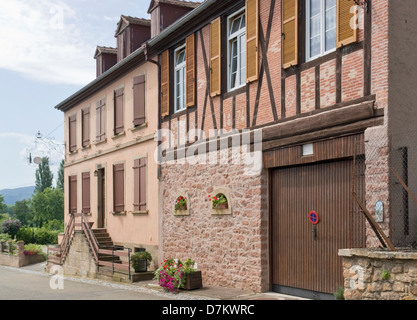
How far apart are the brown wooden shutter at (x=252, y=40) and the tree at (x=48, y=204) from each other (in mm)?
72462

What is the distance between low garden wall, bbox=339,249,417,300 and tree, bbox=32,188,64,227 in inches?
2999

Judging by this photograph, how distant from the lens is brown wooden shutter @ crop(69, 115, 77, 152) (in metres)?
23.9

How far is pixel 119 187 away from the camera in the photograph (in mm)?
19359

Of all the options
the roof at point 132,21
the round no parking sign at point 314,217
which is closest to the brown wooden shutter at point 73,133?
the roof at point 132,21

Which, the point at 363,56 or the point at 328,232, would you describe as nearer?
the point at 363,56

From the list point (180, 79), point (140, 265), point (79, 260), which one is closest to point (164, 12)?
point (180, 79)

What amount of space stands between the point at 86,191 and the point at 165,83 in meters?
8.35

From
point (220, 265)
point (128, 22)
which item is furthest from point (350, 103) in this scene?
point (128, 22)

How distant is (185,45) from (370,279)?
877 centimetres

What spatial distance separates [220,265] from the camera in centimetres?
1273

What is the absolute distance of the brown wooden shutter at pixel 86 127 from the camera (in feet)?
73.3

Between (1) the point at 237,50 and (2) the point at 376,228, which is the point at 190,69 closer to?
(1) the point at 237,50

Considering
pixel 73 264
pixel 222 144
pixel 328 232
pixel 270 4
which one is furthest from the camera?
pixel 73 264
